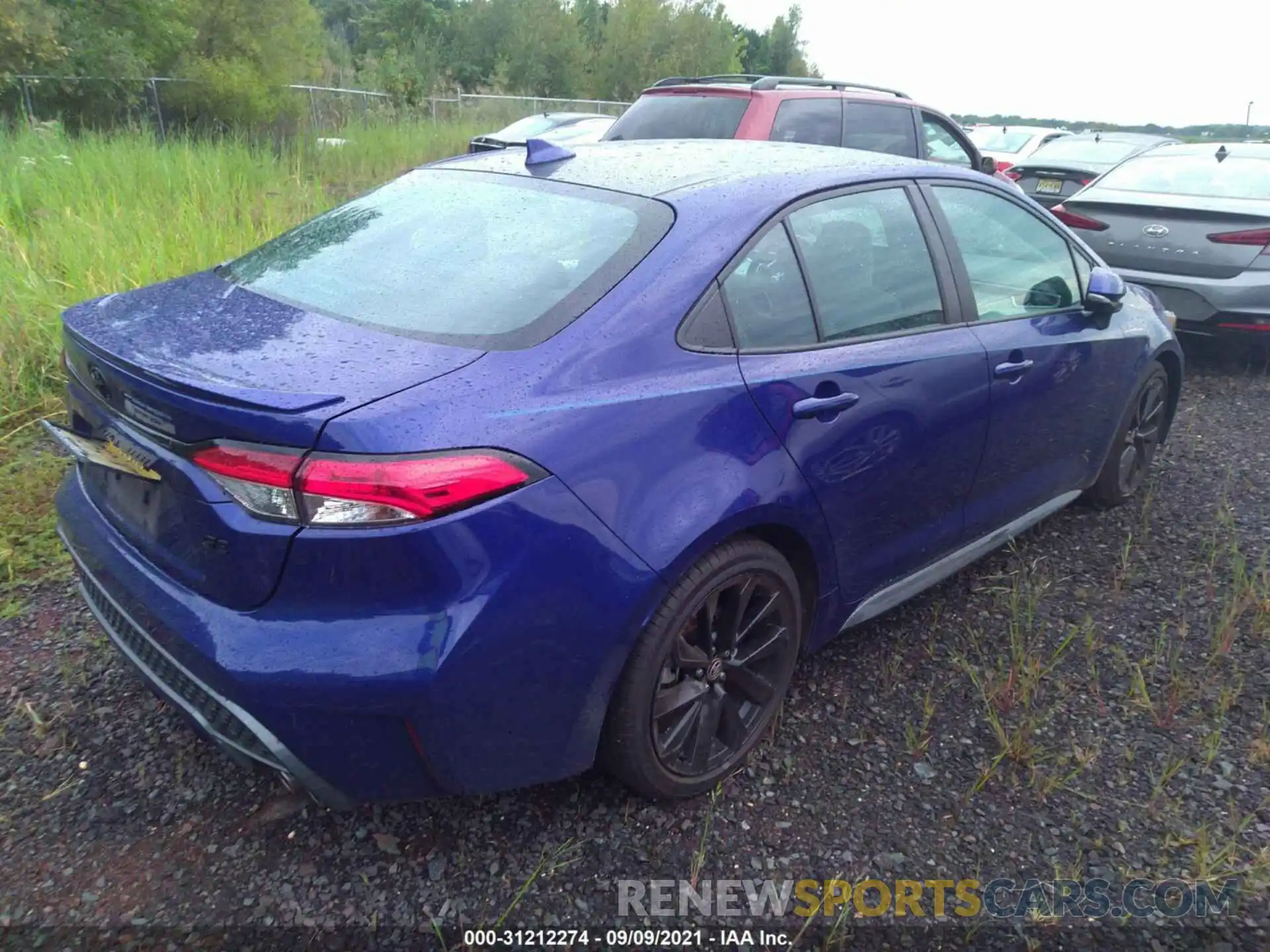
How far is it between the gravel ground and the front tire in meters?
0.15

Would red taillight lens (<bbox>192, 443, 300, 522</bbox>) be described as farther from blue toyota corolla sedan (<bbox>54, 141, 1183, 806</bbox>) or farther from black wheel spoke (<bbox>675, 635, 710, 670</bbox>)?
black wheel spoke (<bbox>675, 635, 710, 670</bbox>)

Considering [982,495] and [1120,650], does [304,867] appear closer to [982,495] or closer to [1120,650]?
[982,495]

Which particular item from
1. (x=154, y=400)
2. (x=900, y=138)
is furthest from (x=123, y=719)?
(x=900, y=138)

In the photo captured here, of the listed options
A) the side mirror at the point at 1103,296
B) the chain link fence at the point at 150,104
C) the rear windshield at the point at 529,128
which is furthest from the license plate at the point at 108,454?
the rear windshield at the point at 529,128

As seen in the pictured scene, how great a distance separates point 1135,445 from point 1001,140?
51.0 feet

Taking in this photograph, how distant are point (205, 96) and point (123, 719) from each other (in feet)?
51.0

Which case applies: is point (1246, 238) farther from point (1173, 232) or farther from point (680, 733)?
point (680, 733)

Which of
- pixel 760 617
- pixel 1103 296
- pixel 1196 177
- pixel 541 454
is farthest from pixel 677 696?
pixel 1196 177

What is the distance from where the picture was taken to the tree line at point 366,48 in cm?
1397

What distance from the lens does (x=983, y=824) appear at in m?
2.45

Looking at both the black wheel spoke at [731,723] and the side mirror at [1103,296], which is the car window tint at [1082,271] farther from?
the black wheel spoke at [731,723]

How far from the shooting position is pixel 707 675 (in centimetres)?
242

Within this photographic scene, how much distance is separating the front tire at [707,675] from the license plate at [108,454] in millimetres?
1172

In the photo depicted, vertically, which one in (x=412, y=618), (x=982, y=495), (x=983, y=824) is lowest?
(x=983, y=824)
